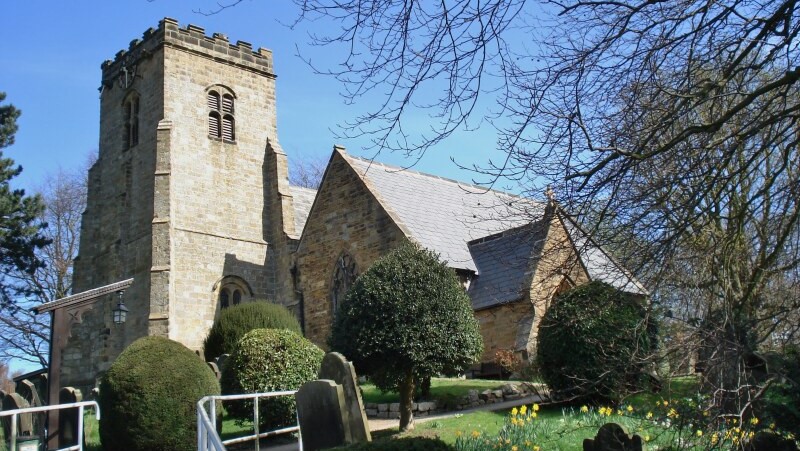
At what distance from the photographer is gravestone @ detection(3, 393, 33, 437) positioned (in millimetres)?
12688

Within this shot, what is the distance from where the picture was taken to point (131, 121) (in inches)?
1330

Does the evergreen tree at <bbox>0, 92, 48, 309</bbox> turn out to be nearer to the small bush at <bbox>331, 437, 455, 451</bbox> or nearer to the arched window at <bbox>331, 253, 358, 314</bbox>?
the arched window at <bbox>331, 253, 358, 314</bbox>

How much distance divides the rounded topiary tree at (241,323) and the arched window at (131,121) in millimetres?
12635

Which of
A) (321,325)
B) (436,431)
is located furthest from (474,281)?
(436,431)

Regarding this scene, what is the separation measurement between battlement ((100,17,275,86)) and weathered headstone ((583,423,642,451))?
1076 inches

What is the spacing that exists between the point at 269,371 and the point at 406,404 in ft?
8.24

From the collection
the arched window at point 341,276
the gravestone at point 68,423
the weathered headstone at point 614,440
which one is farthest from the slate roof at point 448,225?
the weathered headstone at point 614,440

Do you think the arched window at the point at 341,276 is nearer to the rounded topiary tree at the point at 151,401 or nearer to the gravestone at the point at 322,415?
the rounded topiary tree at the point at 151,401

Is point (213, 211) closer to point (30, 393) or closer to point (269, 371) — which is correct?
point (30, 393)

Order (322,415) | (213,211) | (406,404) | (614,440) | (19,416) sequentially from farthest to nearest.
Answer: (213,211) → (406,404) → (19,416) → (322,415) → (614,440)

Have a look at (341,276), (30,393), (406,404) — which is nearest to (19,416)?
(30,393)

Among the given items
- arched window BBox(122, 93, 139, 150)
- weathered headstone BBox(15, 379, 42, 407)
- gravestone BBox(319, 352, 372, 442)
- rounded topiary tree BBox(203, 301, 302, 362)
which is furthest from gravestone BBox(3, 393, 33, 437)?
arched window BBox(122, 93, 139, 150)

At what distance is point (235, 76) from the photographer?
A: 3400cm

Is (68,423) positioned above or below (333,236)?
below
